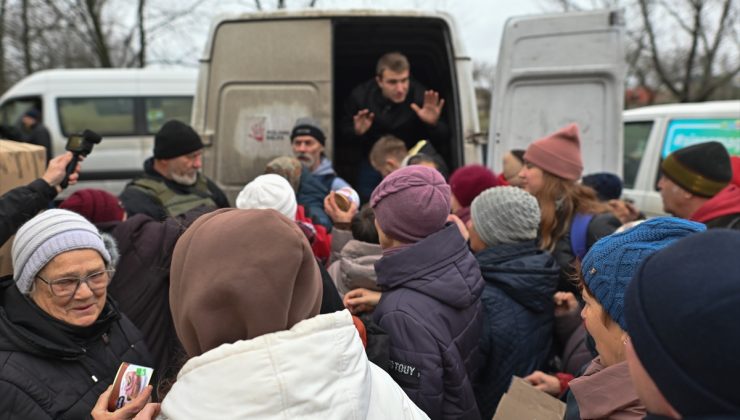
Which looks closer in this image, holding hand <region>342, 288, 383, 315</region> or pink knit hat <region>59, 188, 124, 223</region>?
holding hand <region>342, 288, 383, 315</region>

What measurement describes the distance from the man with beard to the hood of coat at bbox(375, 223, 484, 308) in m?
1.93

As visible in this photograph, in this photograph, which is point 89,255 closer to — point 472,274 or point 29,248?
point 29,248

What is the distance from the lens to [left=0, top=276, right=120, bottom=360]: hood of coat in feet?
5.64

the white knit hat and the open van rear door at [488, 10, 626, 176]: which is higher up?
the open van rear door at [488, 10, 626, 176]

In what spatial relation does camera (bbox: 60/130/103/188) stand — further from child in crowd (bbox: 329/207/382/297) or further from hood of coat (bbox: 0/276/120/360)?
child in crowd (bbox: 329/207/382/297)

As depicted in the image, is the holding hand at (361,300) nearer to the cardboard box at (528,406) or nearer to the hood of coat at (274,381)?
the cardboard box at (528,406)

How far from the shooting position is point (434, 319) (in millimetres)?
2047

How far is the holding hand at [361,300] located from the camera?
7.52ft

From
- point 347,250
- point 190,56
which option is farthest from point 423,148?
point 190,56

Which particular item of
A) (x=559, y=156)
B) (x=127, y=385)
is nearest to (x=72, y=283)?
(x=127, y=385)

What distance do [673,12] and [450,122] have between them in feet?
53.6

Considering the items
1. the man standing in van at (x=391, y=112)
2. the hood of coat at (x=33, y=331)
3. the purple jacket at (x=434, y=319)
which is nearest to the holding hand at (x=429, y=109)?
the man standing in van at (x=391, y=112)

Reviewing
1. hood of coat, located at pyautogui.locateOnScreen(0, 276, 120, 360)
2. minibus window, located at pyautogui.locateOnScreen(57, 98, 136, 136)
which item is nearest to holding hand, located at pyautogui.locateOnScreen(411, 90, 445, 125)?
hood of coat, located at pyautogui.locateOnScreen(0, 276, 120, 360)

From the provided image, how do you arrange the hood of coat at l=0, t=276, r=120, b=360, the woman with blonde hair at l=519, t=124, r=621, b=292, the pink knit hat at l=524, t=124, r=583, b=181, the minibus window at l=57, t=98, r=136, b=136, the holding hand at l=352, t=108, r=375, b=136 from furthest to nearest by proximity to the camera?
1. the minibus window at l=57, t=98, r=136, b=136
2. the holding hand at l=352, t=108, r=375, b=136
3. the pink knit hat at l=524, t=124, r=583, b=181
4. the woman with blonde hair at l=519, t=124, r=621, b=292
5. the hood of coat at l=0, t=276, r=120, b=360
